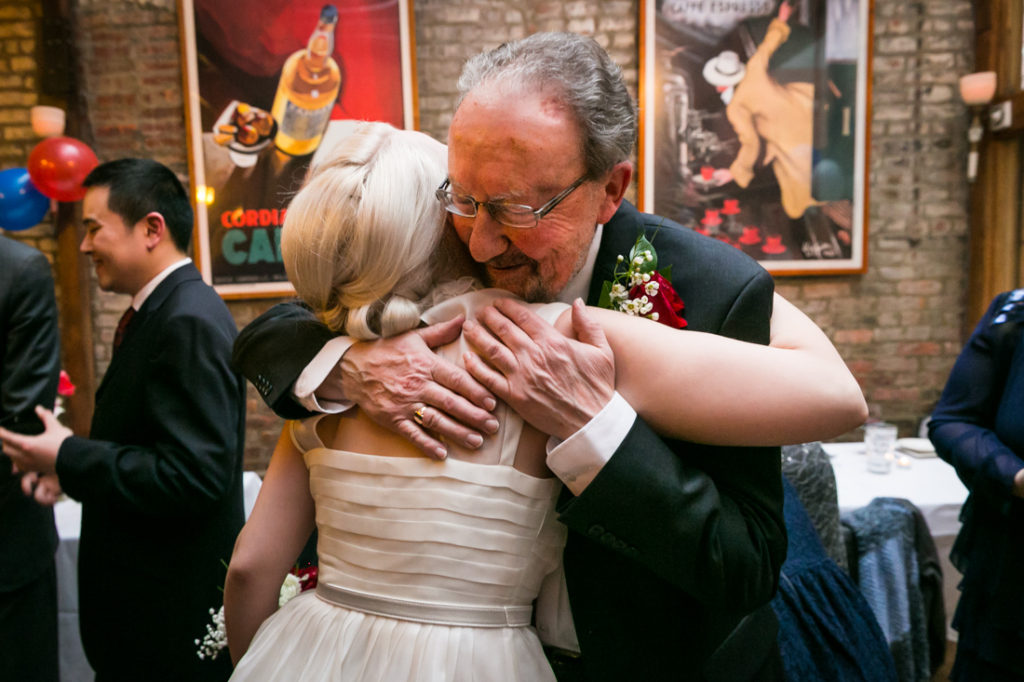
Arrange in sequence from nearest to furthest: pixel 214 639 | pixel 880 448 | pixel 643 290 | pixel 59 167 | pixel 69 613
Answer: pixel 643 290 < pixel 214 639 < pixel 69 613 < pixel 880 448 < pixel 59 167

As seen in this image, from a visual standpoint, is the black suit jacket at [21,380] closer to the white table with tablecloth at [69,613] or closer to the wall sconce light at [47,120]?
the white table with tablecloth at [69,613]

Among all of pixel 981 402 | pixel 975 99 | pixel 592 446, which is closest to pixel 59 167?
pixel 592 446

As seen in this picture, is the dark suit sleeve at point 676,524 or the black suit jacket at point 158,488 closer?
the dark suit sleeve at point 676,524

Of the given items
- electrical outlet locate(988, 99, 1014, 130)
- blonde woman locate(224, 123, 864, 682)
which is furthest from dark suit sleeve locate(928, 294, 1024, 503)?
electrical outlet locate(988, 99, 1014, 130)

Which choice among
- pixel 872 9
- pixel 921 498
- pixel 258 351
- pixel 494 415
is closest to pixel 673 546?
pixel 494 415

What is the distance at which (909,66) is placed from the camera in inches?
167

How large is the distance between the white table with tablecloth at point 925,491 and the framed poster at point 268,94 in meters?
3.07

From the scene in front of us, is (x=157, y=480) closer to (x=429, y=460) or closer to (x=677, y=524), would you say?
(x=429, y=460)

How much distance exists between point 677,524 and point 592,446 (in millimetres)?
152

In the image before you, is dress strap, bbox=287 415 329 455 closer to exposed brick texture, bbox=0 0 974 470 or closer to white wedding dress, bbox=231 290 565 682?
white wedding dress, bbox=231 290 565 682

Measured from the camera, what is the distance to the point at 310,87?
13.2 feet

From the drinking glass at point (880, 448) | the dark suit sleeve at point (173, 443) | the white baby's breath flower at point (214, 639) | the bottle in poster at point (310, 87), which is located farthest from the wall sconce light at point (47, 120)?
the drinking glass at point (880, 448)

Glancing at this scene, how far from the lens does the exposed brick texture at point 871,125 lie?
4090 mm

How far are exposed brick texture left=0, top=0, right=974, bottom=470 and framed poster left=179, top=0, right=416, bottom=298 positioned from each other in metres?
0.17
